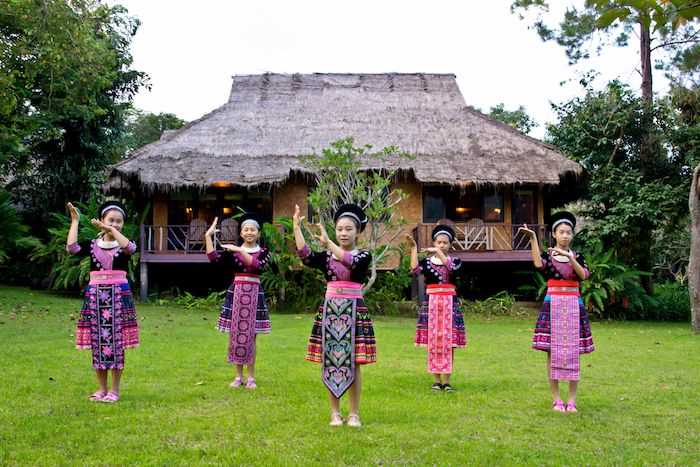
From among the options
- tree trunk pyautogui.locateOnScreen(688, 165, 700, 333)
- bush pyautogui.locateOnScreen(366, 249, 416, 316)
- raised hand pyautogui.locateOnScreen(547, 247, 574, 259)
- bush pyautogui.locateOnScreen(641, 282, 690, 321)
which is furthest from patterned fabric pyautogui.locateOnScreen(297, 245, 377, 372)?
bush pyautogui.locateOnScreen(641, 282, 690, 321)

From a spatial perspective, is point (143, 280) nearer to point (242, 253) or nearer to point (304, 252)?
point (242, 253)

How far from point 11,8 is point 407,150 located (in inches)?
388

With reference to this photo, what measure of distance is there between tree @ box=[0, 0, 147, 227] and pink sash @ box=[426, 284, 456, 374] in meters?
7.74

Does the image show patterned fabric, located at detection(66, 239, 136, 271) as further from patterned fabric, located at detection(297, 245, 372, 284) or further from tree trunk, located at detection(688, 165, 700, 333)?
tree trunk, located at detection(688, 165, 700, 333)

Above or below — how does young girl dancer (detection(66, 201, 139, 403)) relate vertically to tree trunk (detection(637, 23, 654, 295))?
below

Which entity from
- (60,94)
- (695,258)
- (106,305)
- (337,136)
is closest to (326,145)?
(337,136)

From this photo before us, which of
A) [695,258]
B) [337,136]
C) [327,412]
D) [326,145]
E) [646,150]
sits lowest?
[327,412]

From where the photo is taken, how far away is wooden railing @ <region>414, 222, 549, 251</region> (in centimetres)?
1636

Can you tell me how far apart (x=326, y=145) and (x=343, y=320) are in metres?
13.2

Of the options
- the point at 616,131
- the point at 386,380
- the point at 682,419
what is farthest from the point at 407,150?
the point at 682,419

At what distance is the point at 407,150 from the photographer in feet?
57.3

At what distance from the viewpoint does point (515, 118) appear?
31641mm

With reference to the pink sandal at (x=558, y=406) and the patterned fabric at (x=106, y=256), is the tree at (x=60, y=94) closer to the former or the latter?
the patterned fabric at (x=106, y=256)

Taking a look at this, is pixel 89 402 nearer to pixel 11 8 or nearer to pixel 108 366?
pixel 108 366
